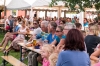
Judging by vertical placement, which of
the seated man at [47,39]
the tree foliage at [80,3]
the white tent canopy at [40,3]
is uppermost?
the tree foliage at [80,3]

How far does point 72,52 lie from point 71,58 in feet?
0.27

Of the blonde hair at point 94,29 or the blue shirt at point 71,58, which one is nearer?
the blue shirt at point 71,58

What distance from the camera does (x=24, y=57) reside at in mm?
10852

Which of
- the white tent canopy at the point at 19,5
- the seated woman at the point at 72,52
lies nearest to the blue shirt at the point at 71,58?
the seated woman at the point at 72,52

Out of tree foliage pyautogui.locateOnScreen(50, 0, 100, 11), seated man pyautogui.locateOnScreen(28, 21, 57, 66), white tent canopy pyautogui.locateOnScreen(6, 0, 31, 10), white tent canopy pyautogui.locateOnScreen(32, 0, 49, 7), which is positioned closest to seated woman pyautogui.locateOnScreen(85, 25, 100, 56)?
tree foliage pyautogui.locateOnScreen(50, 0, 100, 11)

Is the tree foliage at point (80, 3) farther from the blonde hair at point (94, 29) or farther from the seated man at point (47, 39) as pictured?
the blonde hair at point (94, 29)

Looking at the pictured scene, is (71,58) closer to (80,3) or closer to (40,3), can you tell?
(80,3)

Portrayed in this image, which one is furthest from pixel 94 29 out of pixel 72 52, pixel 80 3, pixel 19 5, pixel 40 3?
pixel 19 5

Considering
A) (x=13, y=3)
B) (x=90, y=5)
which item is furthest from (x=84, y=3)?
(x=13, y=3)

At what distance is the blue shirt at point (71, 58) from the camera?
396 centimetres

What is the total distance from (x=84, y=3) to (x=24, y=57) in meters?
3.71

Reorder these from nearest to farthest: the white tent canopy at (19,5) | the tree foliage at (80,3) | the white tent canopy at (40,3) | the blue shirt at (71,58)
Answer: the blue shirt at (71,58), the tree foliage at (80,3), the white tent canopy at (40,3), the white tent canopy at (19,5)

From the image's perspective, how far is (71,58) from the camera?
3986mm

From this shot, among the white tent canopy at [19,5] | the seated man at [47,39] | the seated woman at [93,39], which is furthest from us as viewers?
the white tent canopy at [19,5]
